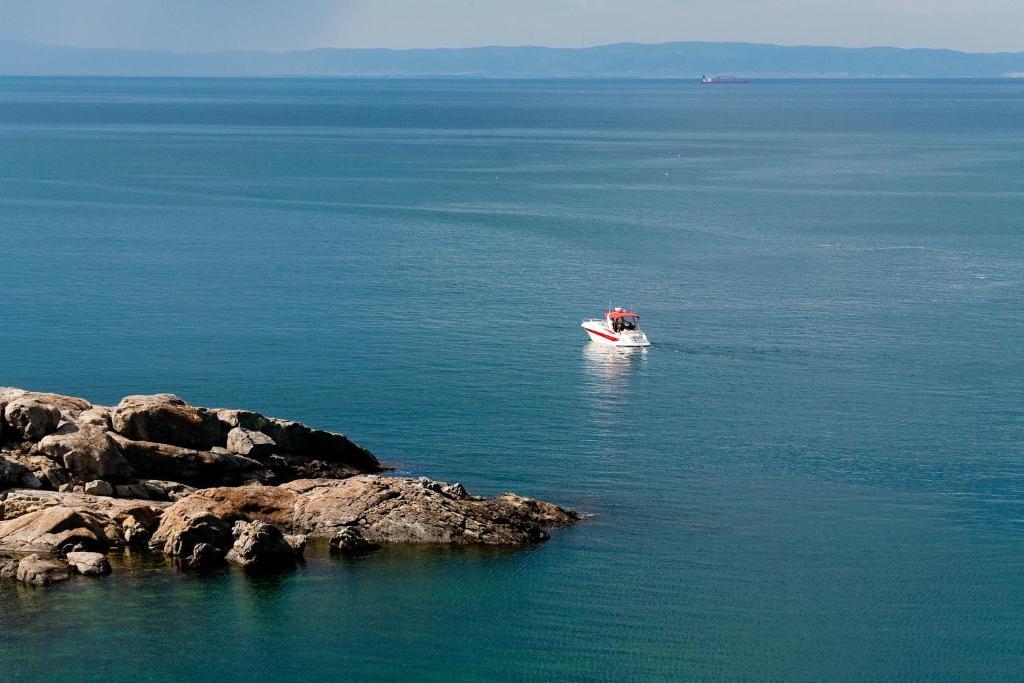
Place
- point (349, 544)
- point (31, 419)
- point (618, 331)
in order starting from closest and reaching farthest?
point (349, 544) < point (31, 419) < point (618, 331)

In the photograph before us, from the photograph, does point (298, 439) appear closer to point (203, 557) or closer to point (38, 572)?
point (203, 557)

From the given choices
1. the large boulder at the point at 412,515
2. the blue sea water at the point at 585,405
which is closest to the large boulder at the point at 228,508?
the large boulder at the point at 412,515

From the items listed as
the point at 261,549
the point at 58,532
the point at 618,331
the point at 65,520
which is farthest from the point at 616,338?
the point at 58,532

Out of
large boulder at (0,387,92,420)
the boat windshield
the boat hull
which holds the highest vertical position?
the boat windshield

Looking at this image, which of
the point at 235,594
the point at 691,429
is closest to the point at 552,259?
the point at 691,429

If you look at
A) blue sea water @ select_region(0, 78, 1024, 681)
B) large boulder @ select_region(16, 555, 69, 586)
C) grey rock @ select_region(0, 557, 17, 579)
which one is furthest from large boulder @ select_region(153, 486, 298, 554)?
grey rock @ select_region(0, 557, 17, 579)

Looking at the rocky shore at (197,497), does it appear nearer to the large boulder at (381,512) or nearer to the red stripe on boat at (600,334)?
the large boulder at (381,512)

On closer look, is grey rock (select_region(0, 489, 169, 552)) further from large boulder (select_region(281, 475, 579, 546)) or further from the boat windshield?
the boat windshield
